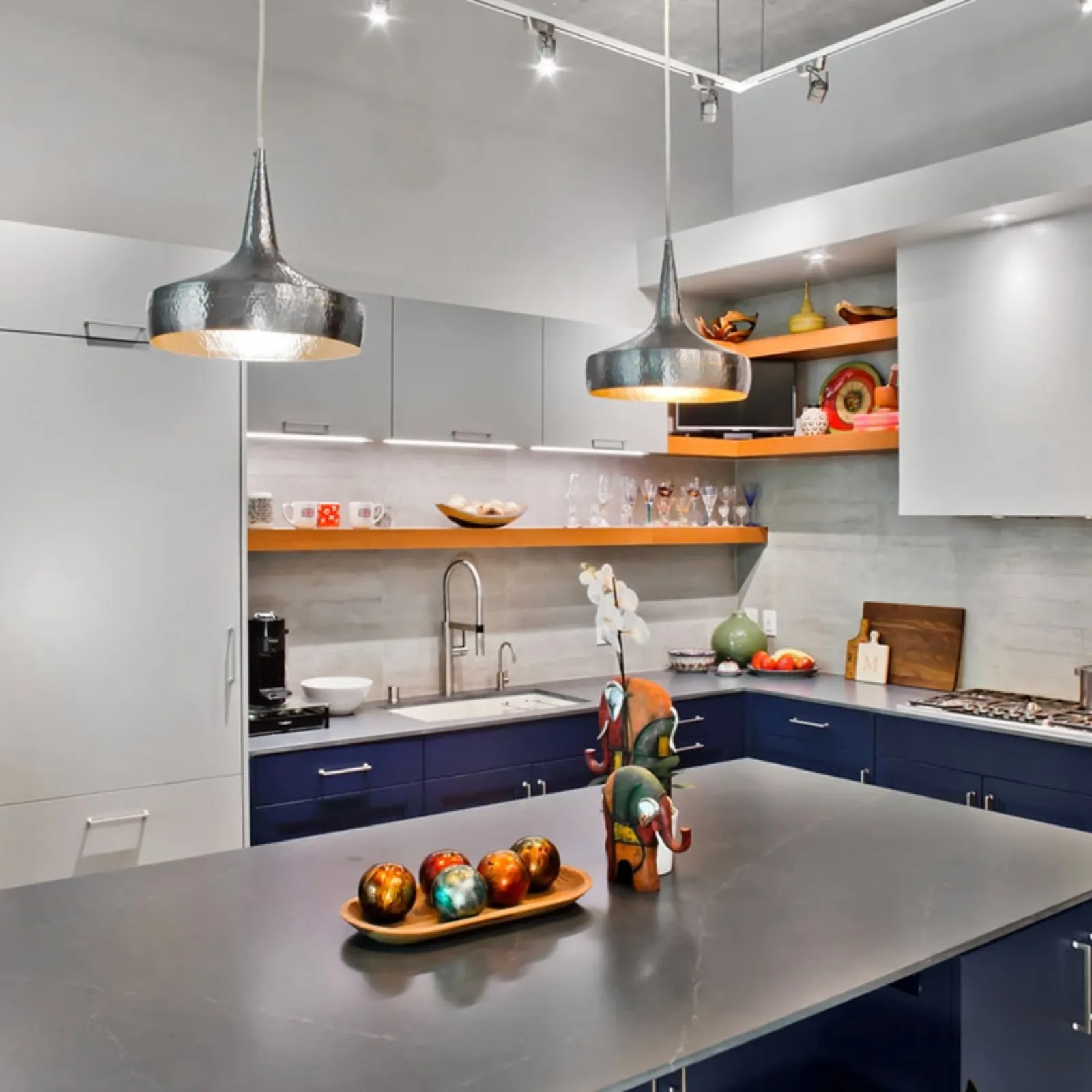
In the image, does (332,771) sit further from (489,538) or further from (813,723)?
(813,723)

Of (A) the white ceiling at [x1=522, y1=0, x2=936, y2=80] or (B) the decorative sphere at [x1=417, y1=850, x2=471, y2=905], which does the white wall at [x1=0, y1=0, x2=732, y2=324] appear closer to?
(A) the white ceiling at [x1=522, y1=0, x2=936, y2=80]

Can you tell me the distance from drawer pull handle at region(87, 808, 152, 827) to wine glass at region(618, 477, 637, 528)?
7.58ft

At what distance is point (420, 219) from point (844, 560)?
2.22 m

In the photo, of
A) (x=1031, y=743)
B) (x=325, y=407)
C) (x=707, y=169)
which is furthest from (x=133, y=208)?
(x=1031, y=743)

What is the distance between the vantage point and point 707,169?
5074 millimetres

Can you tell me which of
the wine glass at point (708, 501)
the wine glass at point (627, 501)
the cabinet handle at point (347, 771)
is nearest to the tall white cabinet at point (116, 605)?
the cabinet handle at point (347, 771)

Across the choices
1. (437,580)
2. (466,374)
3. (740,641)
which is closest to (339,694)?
(437,580)

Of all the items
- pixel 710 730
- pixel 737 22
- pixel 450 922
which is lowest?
pixel 710 730

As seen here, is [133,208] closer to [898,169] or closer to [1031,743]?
[898,169]

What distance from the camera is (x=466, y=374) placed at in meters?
3.89

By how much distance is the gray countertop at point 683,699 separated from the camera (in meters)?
3.36

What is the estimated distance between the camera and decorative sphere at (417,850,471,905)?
178 centimetres

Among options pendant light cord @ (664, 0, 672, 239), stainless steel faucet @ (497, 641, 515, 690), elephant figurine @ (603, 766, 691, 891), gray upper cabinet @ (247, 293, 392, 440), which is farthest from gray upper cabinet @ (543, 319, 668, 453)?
elephant figurine @ (603, 766, 691, 891)

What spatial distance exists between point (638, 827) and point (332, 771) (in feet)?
5.45
